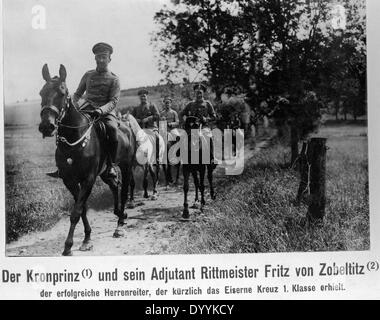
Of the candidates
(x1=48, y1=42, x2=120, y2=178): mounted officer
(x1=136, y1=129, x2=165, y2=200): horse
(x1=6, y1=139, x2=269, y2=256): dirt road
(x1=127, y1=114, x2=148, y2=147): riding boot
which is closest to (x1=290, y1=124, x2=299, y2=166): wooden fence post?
(x1=6, y1=139, x2=269, y2=256): dirt road

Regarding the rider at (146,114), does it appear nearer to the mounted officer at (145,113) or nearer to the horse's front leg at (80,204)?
the mounted officer at (145,113)

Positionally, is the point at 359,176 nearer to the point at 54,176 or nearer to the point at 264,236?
the point at 264,236

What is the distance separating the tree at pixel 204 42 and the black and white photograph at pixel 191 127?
0.01 metres

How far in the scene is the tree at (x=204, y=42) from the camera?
486cm

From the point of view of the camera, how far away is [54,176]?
181 inches

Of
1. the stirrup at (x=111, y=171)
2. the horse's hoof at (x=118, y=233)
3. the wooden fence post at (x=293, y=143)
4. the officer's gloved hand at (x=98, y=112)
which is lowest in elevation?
the horse's hoof at (x=118, y=233)

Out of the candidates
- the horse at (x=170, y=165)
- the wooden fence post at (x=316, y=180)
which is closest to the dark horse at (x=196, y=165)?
the horse at (x=170, y=165)

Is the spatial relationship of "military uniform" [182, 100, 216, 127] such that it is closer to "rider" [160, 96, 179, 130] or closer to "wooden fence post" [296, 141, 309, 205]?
"rider" [160, 96, 179, 130]

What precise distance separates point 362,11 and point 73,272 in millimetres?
4317

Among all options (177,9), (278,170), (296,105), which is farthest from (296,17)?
(278,170)

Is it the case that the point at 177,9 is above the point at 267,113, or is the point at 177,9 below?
above

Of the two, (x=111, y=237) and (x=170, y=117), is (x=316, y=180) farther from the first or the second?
(x=111, y=237)

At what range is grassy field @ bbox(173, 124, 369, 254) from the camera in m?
4.79

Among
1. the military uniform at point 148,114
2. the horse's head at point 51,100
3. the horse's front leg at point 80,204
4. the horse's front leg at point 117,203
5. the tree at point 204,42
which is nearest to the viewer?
the horse's head at point 51,100
